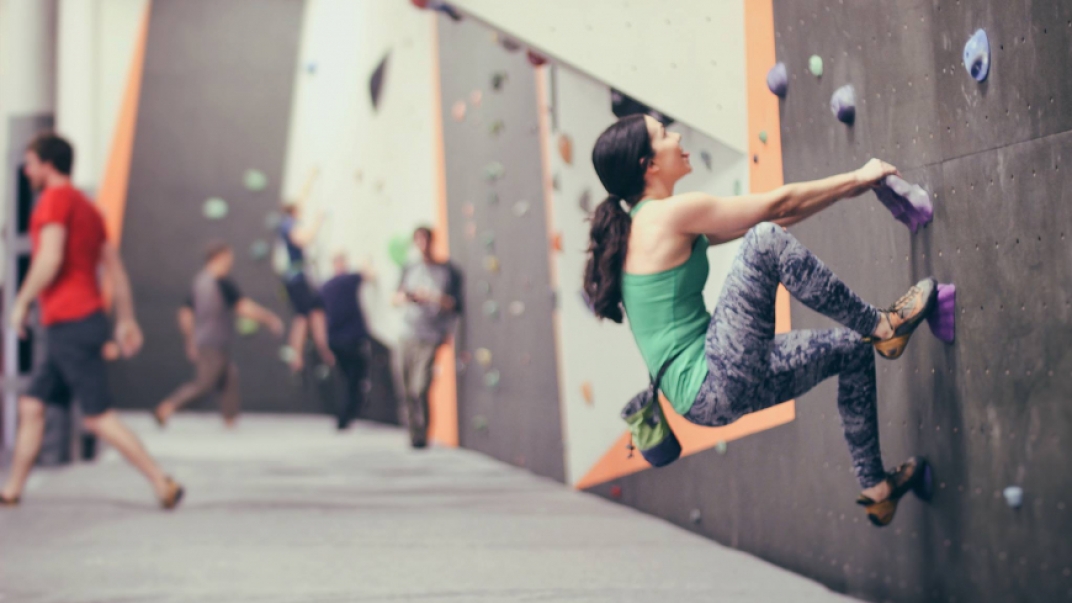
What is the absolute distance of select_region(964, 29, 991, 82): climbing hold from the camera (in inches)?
104

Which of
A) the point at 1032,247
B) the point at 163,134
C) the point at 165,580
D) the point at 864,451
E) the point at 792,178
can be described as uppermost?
the point at 163,134

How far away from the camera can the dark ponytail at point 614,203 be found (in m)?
2.75

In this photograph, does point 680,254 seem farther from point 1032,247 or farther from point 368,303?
point 368,303

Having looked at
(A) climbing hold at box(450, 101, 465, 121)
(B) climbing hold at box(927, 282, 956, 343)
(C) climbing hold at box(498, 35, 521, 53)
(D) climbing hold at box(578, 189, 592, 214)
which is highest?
(A) climbing hold at box(450, 101, 465, 121)

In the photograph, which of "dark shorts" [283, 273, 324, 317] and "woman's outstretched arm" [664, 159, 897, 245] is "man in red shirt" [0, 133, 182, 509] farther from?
"dark shorts" [283, 273, 324, 317]

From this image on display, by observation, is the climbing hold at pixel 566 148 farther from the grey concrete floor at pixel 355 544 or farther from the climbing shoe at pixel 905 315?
the climbing shoe at pixel 905 315

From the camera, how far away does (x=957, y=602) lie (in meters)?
2.87

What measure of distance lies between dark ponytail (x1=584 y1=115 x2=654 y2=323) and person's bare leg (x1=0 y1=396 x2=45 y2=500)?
3.47 m

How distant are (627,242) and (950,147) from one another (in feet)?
2.52

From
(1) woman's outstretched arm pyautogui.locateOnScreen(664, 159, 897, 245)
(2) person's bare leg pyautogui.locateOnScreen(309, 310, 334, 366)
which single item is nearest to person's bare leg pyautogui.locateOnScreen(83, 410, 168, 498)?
(1) woman's outstretched arm pyautogui.locateOnScreen(664, 159, 897, 245)

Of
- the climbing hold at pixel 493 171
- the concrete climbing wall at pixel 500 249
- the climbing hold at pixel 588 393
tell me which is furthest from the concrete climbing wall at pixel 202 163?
the climbing hold at pixel 588 393

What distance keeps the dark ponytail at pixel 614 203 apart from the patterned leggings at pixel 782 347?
26 centimetres

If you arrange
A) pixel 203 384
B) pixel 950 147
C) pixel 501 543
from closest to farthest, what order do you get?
pixel 950 147 < pixel 501 543 < pixel 203 384

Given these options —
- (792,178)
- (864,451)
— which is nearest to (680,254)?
(792,178)
